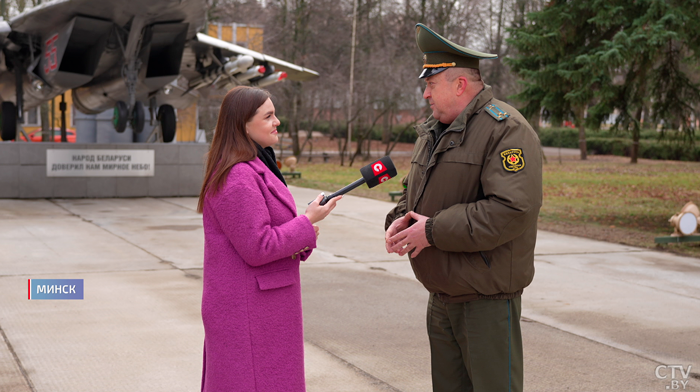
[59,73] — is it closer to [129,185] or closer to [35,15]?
[35,15]

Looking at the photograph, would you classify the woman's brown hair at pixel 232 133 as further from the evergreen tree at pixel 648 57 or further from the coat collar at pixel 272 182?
the evergreen tree at pixel 648 57

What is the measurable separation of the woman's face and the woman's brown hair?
0.06 feet

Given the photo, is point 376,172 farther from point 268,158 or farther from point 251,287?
point 251,287

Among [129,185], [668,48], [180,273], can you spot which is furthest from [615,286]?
[129,185]

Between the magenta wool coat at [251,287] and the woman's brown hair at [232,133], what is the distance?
54 mm

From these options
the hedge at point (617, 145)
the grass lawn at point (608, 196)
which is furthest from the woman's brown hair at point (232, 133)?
the hedge at point (617, 145)

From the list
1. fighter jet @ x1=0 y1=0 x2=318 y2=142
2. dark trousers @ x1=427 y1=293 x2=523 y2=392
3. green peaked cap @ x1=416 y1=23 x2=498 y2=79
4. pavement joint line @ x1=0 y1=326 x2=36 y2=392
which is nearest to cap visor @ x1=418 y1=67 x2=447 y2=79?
green peaked cap @ x1=416 y1=23 x2=498 y2=79

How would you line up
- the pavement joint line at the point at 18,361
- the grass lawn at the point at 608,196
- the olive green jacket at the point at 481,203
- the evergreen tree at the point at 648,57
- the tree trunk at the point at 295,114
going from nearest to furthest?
the olive green jacket at the point at 481,203
the pavement joint line at the point at 18,361
the evergreen tree at the point at 648,57
the grass lawn at the point at 608,196
the tree trunk at the point at 295,114

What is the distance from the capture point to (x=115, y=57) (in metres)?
17.0

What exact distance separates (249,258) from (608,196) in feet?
58.4

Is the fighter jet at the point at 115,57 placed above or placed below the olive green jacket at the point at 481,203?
above

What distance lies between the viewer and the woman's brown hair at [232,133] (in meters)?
2.65

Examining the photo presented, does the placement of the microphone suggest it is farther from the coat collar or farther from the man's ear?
the man's ear

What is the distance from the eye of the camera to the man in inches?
106
